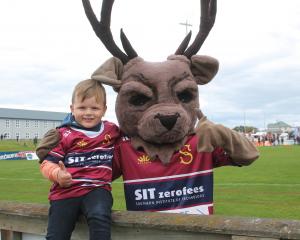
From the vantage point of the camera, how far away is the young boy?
2430mm

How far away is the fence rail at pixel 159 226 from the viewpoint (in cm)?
188

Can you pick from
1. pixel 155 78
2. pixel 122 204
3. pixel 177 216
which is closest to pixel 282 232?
pixel 177 216

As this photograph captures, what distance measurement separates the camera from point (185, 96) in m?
3.00

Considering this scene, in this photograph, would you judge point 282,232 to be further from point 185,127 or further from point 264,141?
point 264,141

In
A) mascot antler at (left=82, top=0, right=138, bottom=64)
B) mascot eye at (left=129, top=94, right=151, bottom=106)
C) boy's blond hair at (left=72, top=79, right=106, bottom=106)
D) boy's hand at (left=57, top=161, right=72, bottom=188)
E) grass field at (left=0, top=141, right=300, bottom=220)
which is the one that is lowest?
grass field at (left=0, top=141, right=300, bottom=220)

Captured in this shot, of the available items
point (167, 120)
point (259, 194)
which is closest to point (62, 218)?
point (167, 120)

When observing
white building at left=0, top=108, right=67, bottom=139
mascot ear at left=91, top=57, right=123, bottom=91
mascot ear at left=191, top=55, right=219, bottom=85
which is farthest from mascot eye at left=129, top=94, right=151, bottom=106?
white building at left=0, top=108, right=67, bottom=139

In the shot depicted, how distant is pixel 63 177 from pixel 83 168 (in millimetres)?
164

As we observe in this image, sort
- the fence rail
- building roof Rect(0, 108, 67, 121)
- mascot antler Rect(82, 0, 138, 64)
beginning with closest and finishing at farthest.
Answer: the fence rail
mascot antler Rect(82, 0, 138, 64)
building roof Rect(0, 108, 67, 121)

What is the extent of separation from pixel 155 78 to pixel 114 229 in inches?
40.7

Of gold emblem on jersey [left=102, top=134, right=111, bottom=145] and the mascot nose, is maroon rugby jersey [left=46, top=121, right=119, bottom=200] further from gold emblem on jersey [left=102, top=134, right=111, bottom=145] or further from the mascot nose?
the mascot nose

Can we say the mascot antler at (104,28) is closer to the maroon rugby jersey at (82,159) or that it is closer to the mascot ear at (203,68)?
the mascot ear at (203,68)

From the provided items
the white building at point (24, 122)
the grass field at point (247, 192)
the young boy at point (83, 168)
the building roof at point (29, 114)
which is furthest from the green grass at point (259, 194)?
the building roof at point (29, 114)

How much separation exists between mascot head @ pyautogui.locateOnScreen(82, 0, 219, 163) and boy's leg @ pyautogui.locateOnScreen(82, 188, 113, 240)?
497mm
